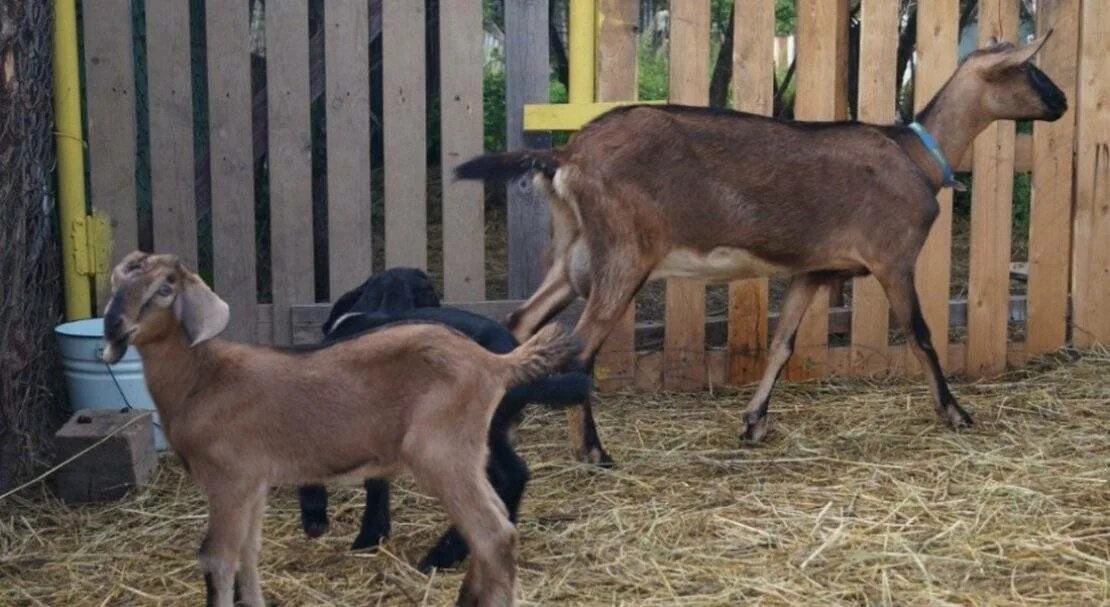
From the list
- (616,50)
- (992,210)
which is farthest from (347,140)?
(992,210)

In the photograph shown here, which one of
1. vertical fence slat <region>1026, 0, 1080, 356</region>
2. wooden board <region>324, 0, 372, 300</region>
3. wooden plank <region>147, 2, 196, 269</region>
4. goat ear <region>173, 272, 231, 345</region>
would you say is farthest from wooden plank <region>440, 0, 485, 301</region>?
vertical fence slat <region>1026, 0, 1080, 356</region>

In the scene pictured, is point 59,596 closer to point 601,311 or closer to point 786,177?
point 601,311

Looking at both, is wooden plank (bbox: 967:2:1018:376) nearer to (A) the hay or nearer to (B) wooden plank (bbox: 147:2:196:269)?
(A) the hay

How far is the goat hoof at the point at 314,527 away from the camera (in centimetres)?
445

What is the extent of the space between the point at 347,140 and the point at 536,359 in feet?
9.15

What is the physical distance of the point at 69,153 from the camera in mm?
5965

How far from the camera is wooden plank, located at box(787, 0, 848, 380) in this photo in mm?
6508

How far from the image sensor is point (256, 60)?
7.23 meters

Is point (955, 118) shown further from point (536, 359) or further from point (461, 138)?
point (536, 359)

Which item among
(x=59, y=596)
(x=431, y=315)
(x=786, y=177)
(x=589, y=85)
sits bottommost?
(x=59, y=596)

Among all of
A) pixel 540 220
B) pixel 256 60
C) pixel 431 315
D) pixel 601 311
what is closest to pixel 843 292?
pixel 540 220

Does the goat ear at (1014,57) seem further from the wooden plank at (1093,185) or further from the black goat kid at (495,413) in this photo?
the black goat kid at (495,413)

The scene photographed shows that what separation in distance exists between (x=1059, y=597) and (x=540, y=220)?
316 cm

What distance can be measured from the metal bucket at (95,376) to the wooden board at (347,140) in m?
1.05
